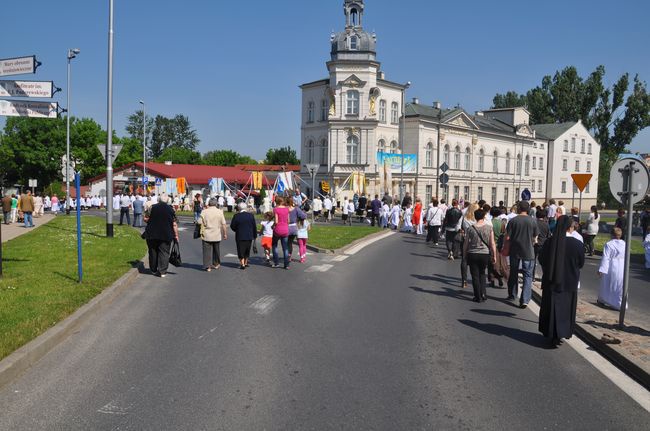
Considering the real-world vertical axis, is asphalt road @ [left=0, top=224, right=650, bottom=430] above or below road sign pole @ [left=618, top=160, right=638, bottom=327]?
below

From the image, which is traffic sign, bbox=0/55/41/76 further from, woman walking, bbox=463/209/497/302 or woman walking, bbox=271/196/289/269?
woman walking, bbox=463/209/497/302

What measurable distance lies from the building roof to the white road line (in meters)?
75.1

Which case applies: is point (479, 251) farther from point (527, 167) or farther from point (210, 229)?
point (527, 167)

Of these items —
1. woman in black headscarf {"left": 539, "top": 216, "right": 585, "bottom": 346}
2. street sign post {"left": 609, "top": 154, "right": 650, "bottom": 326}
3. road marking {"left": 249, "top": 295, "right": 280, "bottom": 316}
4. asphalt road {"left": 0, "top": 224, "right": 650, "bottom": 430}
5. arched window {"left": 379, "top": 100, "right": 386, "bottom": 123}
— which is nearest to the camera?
asphalt road {"left": 0, "top": 224, "right": 650, "bottom": 430}

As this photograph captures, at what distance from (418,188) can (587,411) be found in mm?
53599

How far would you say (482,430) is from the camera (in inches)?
183

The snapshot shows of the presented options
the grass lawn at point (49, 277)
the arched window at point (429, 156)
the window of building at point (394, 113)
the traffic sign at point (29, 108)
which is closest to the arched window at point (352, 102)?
the window of building at point (394, 113)

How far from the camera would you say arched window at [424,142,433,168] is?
5941cm

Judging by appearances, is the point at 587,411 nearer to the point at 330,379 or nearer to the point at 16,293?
the point at 330,379

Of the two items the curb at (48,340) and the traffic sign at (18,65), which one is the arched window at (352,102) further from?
the curb at (48,340)

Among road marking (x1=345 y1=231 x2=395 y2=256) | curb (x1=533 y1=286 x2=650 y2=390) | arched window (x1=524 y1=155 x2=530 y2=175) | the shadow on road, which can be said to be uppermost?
arched window (x1=524 y1=155 x2=530 y2=175)

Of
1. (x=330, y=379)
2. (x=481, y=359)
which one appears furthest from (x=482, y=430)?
(x=481, y=359)

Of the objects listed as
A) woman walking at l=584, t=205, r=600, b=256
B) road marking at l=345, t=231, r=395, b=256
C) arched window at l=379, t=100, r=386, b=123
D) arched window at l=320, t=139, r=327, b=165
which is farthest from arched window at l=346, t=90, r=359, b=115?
woman walking at l=584, t=205, r=600, b=256

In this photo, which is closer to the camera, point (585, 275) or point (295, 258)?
point (585, 275)
